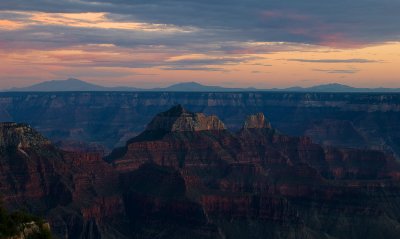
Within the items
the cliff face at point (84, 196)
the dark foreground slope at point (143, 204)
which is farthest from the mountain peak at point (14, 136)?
the dark foreground slope at point (143, 204)

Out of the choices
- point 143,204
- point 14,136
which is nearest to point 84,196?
point 143,204

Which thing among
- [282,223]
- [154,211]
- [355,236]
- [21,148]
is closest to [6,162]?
[21,148]

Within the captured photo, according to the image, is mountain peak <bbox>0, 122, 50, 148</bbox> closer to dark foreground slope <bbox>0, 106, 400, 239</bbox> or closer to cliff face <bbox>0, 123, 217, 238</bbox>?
cliff face <bbox>0, 123, 217, 238</bbox>

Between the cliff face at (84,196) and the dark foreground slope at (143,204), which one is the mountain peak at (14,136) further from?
the dark foreground slope at (143,204)

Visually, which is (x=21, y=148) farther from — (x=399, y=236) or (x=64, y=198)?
(x=399, y=236)

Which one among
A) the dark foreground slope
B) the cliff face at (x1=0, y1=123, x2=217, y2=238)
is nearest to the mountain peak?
the cliff face at (x1=0, y1=123, x2=217, y2=238)

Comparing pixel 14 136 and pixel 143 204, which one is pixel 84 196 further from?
pixel 14 136

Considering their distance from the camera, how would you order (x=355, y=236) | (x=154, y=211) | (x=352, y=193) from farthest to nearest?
(x=352, y=193) < (x=355, y=236) < (x=154, y=211)

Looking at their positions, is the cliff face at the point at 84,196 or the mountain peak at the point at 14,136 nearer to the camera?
the cliff face at the point at 84,196

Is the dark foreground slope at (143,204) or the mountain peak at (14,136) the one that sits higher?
the mountain peak at (14,136)

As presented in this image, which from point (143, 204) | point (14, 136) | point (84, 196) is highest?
point (14, 136)

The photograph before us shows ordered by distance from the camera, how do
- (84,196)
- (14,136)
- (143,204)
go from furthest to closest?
(143,204)
(84,196)
(14,136)
